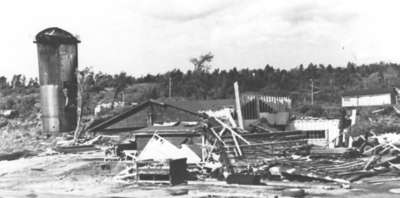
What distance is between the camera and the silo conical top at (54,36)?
2248 inches

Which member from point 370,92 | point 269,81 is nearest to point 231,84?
point 269,81

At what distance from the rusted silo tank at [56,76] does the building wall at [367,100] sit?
37.6 meters

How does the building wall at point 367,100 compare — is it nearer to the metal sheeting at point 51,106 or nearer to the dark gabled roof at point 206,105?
the dark gabled roof at point 206,105

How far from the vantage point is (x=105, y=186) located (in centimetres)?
2548

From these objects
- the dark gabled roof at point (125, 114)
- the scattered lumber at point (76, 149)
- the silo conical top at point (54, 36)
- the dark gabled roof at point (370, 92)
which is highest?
the silo conical top at point (54, 36)

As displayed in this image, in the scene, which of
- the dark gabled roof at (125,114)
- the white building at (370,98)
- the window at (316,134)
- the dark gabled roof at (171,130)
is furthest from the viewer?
the white building at (370,98)

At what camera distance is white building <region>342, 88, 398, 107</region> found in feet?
235

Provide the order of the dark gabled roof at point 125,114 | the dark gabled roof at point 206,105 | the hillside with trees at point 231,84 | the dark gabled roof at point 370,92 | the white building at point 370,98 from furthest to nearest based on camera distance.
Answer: the hillside with trees at point 231,84
the dark gabled roof at point 370,92
the white building at point 370,98
the dark gabled roof at point 206,105
the dark gabled roof at point 125,114

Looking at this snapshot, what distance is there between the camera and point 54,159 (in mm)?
39125

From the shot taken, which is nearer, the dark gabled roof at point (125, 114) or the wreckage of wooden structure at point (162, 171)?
the wreckage of wooden structure at point (162, 171)

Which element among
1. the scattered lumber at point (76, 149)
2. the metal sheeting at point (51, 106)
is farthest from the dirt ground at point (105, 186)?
the metal sheeting at point (51, 106)

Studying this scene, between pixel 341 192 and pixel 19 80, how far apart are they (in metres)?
121

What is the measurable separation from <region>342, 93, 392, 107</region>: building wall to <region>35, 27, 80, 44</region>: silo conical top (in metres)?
38.0

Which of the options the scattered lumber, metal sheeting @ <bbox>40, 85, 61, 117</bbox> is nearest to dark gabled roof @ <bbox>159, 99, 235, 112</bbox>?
the scattered lumber
